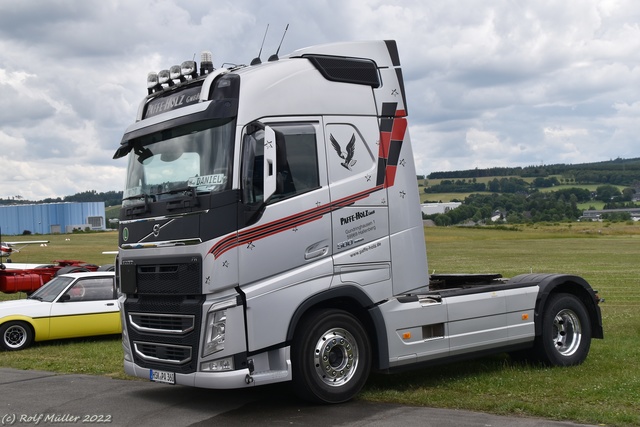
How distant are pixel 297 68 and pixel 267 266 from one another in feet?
7.85

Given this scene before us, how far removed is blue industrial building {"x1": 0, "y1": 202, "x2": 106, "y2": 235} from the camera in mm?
A: 112438

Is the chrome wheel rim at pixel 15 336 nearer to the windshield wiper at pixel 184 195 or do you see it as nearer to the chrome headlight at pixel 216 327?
the windshield wiper at pixel 184 195

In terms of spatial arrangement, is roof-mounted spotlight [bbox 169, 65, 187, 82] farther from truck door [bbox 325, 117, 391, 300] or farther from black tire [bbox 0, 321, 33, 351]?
black tire [bbox 0, 321, 33, 351]

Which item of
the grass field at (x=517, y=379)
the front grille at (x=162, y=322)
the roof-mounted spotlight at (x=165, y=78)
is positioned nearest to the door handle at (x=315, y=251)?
the front grille at (x=162, y=322)

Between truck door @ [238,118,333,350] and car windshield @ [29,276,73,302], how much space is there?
9072 mm

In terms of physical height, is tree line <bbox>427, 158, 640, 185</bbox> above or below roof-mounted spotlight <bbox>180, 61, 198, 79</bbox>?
above

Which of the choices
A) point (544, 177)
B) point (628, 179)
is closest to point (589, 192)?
point (544, 177)

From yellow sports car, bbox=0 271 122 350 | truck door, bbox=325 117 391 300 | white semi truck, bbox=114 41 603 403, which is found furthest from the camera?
yellow sports car, bbox=0 271 122 350

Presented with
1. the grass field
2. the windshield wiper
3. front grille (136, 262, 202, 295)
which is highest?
the windshield wiper

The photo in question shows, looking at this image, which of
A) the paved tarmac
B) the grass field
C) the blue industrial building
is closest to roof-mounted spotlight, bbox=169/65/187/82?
the paved tarmac

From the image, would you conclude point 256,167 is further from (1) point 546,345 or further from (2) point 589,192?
(2) point 589,192

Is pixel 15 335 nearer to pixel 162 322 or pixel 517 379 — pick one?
pixel 162 322

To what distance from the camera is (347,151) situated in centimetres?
971

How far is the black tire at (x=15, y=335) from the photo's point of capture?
51.8 feet
